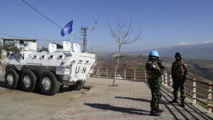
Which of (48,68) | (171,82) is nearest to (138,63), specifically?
(171,82)

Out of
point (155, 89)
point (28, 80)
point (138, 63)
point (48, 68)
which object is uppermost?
point (138, 63)

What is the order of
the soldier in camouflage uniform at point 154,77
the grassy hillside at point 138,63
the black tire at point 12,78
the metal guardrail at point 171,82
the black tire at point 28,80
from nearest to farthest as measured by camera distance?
the soldier in camouflage uniform at point 154,77 → the metal guardrail at point 171,82 → the black tire at point 28,80 → the black tire at point 12,78 → the grassy hillside at point 138,63

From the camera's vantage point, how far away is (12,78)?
10195 mm

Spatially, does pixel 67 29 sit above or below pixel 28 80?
above

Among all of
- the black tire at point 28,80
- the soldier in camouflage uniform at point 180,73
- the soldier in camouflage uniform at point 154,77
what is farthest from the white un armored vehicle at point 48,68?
the soldier in camouflage uniform at point 180,73

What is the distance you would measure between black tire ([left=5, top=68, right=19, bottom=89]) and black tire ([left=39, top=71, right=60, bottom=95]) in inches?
74.8

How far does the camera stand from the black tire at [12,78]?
10023 millimetres

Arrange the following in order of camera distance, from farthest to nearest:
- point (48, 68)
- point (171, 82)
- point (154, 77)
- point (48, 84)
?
point (171, 82), point (48, 68), point (48, 84), point (154, 77)

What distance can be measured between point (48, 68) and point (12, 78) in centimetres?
252

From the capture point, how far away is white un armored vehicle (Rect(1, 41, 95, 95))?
866cm

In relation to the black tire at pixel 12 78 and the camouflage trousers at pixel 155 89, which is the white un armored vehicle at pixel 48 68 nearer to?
the black tire at pixel 12 78

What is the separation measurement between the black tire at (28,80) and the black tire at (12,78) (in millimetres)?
504

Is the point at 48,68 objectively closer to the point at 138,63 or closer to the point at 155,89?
the point at 155,89

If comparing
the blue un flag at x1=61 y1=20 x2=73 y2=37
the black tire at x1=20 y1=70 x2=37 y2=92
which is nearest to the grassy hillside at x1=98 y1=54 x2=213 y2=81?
the blue un flag at x1=61 y1=20 x2=73 y2=37
